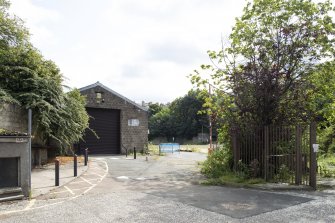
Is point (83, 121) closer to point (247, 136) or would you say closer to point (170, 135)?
point (247, 136)

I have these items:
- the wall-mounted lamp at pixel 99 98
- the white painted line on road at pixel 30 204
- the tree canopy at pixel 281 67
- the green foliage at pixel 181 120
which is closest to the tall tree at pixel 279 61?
the tree canopy at pixel 281 67

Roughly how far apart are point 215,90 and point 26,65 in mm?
9151

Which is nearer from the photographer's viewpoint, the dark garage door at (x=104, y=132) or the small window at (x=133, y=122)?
the dark garage door at (x=104, y=132)

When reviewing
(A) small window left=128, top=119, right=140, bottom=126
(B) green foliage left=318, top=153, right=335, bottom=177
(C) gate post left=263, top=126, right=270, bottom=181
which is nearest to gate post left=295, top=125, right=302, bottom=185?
(C) gate post left=263, top=126, right=270, bottom=181

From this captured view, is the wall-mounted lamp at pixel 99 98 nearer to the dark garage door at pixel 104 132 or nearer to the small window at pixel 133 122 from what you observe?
the dark garage door at pixel 104 132

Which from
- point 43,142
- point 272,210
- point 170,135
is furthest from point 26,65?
point 170,135

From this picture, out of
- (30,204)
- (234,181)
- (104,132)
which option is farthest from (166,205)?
(104,132)

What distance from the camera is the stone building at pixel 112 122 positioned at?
93.0 feet

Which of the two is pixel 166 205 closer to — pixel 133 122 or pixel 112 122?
pixel 112 122

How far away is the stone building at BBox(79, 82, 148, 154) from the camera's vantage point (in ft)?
93.0

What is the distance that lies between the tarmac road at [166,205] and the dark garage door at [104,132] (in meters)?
16.2

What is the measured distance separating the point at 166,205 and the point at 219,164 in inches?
280

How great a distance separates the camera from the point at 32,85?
16.5 m

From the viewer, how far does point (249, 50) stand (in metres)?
14.4
